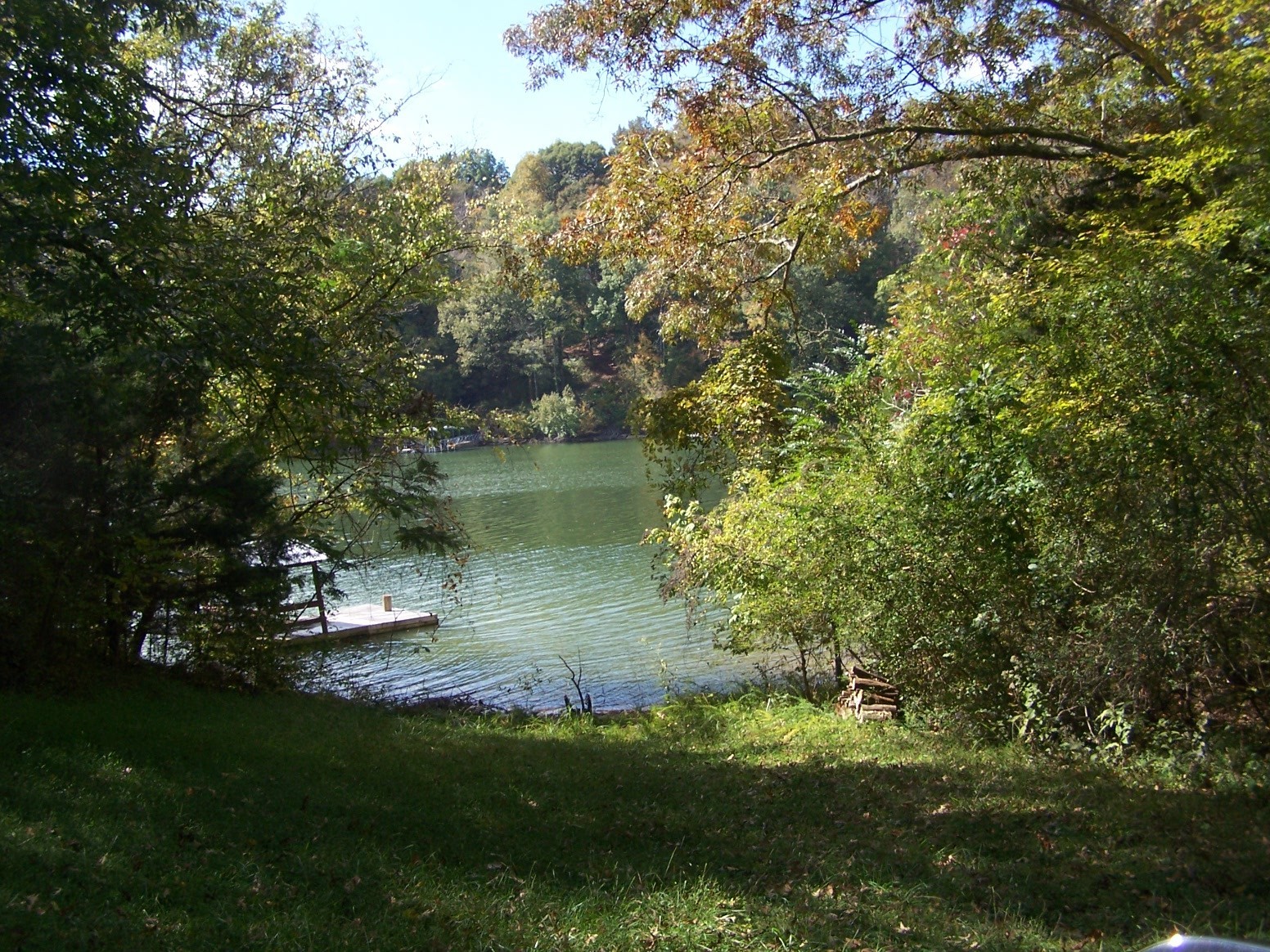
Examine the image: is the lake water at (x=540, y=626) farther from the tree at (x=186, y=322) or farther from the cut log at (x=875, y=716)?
the cut log at (x=875, y=716)

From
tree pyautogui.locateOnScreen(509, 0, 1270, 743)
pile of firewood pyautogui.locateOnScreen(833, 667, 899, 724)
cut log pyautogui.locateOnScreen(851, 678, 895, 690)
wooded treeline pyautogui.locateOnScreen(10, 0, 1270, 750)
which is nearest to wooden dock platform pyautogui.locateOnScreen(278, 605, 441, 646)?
wooded treeline pyautogui.locateOnScreen(10, 0, 1270, 750)

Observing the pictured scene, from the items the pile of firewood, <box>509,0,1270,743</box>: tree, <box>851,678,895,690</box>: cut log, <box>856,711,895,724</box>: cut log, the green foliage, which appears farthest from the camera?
the green foliage

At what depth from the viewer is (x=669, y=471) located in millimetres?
15258

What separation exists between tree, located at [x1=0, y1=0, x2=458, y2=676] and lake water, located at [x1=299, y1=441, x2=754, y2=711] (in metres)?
3.01

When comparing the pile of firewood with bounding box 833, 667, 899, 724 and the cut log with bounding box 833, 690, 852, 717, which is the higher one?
the pile of firewood with bounding box 833, 667, 899, 724

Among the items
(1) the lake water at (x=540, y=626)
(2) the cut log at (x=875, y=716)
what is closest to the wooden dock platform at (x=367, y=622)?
(1) the lake water at (x=540, y=626)

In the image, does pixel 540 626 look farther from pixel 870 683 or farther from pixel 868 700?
pixel 868 700

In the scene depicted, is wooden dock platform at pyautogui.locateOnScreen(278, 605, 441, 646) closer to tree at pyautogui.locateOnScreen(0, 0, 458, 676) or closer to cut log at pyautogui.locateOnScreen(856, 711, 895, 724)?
tree at pyautogui.locateOnScreen(0, 0, 458, 676)

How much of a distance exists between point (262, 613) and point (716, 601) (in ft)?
18.8

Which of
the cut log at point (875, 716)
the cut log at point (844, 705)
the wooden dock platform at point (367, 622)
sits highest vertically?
the wooden dock platform at point (367, 622)

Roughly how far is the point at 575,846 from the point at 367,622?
15256 mm

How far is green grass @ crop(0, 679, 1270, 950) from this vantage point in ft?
15.5

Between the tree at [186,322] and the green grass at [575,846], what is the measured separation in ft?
6.78

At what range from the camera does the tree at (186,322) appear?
7.34 meters
